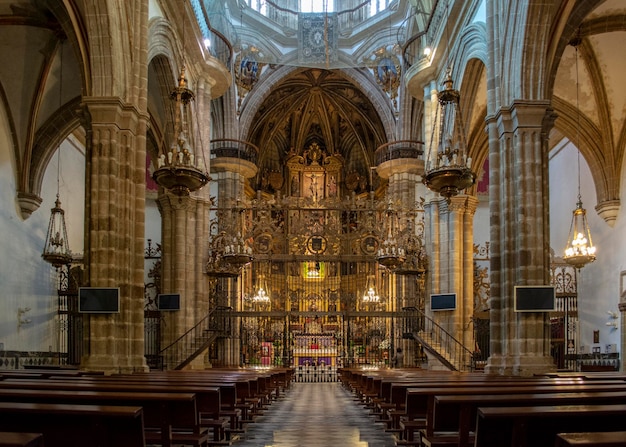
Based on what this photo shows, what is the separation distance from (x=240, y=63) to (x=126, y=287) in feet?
54.4

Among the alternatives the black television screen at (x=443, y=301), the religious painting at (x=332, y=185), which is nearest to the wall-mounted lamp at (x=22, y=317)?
the black television screen at (x=443, y=301)

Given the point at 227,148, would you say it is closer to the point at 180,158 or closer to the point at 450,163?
the point at 180,158

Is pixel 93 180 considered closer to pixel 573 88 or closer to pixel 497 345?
pixel 497 345

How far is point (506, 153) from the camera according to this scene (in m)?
12.2

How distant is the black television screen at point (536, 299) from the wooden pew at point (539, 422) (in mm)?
6857

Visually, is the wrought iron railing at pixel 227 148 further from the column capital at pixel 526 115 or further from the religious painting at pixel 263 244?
the column capital at pixel 526 115

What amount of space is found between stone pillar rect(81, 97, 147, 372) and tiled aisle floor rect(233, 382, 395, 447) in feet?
8.72

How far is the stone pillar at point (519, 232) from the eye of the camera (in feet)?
37.8

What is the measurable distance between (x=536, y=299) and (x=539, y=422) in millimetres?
7270

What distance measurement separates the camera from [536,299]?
11.4 m

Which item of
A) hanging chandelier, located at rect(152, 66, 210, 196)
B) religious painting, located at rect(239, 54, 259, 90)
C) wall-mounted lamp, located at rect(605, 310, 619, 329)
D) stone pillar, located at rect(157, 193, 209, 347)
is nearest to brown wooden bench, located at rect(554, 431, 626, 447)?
hanging chandelier, located at rect(152, 66, 210, 196)

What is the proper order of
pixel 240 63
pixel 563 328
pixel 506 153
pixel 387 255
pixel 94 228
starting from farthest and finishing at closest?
pixel 240 63, pixel 563 328, pixel 387 255, pixel 506 153, pixel 94 228

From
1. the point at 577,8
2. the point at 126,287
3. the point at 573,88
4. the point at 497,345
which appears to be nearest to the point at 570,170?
the point at 573,88

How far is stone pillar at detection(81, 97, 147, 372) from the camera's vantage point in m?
11.3
